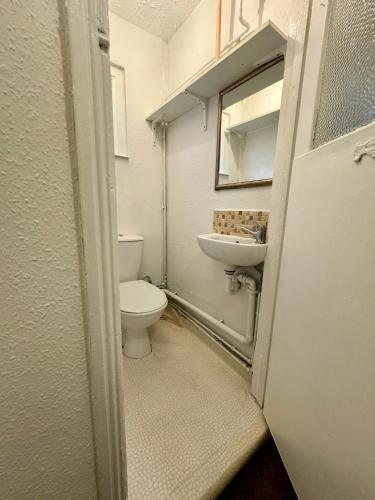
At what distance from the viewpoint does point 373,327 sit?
48cm

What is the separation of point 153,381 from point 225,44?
203cm

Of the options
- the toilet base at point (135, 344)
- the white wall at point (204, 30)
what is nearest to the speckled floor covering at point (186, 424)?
the toilet base at point (135, 344)

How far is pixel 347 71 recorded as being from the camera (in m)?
0.67

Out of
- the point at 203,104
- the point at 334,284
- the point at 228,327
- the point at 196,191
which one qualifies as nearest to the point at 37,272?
the point at 334,284

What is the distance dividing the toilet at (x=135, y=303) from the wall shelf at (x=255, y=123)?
103 cm

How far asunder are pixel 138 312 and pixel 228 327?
0.60 metres

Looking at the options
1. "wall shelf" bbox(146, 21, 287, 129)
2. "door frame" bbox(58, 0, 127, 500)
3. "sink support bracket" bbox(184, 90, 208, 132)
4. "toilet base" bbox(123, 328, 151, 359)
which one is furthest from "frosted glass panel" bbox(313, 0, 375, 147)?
"toilet base" bbox(123, 328, 151, 359)

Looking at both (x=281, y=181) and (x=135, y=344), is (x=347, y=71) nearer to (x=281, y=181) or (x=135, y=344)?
(x=281, y=181)

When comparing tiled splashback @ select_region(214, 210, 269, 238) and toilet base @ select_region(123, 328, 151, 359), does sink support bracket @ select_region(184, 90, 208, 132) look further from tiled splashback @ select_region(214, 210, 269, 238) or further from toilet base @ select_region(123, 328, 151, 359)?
toilet base @ select_region(123, 328, 151, 359)

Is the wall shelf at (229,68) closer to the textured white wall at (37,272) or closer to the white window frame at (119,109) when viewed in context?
the white window frame at (119,109)

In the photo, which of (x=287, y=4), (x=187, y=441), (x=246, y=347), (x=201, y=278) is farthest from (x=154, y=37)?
(x=187, y=441)

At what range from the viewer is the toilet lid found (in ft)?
4.16

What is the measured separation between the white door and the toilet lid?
29.5 inches

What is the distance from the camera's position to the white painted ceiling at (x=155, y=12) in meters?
1.34
